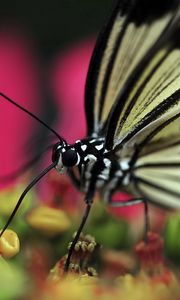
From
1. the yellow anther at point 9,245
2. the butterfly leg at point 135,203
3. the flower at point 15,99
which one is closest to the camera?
the yellow anther at point 9,245

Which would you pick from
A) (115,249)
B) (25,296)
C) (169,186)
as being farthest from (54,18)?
(25,296)

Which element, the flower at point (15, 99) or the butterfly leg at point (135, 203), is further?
the flower at point (15, 99)

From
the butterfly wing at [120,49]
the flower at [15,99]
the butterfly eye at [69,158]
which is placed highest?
the flower at [15,99]

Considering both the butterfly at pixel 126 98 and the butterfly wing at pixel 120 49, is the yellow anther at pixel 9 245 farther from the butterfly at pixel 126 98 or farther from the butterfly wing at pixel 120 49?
the butterfly wing at pixel 120 49

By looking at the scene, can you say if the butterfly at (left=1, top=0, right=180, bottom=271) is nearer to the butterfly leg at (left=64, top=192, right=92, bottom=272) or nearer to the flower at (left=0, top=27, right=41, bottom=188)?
the butterfly leg at (left=64, top=192, right=92, bottom=272)

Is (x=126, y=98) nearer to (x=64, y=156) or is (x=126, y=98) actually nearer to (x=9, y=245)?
(x=64, y=156)

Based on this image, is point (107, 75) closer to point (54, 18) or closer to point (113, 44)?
point (113, 44)

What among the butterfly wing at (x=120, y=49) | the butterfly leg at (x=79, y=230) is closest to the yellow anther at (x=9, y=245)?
the butterfly leg at (x=79, y=230)

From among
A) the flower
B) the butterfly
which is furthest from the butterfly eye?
the flower
